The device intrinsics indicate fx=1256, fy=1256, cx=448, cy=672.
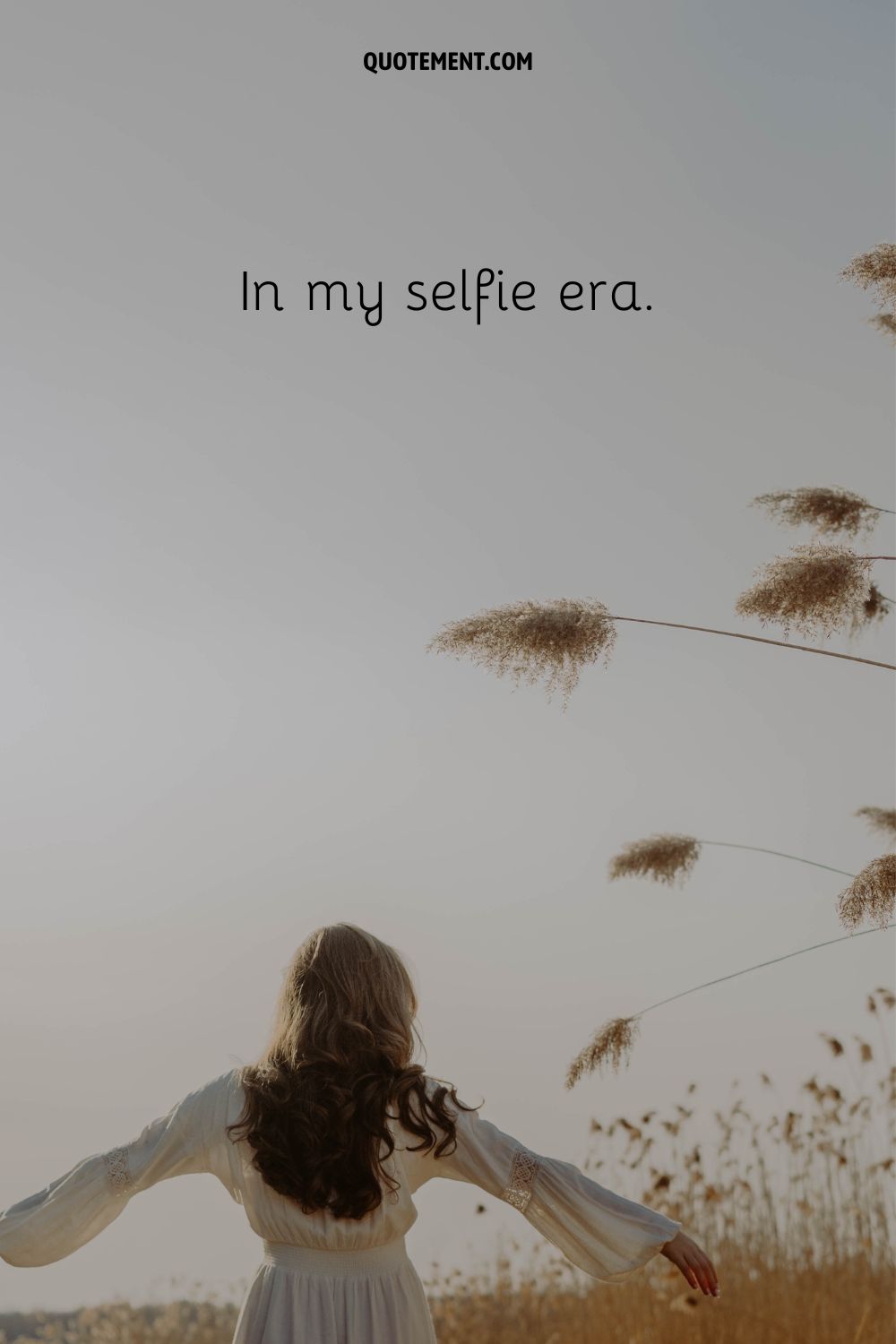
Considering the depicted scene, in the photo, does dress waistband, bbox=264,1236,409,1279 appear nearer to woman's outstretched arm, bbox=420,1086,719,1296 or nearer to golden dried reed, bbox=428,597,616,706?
woman's outstretched arm, bbox=420,1086,719,1296

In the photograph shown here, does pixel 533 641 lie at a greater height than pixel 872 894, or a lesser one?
greater

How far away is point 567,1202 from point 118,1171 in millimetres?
752

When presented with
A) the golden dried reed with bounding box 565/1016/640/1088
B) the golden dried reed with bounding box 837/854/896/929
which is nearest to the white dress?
the golden dried reed with bounding box 565/1016/640/1088

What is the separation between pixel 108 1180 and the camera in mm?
2066

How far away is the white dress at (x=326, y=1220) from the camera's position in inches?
78.9

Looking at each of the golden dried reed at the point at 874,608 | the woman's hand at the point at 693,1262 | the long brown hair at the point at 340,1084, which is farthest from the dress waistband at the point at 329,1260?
the golden dried reed at the point at 874,608

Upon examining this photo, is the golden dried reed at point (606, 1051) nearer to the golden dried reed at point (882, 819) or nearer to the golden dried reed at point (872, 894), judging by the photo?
the golden dried reed at point (872, 894)

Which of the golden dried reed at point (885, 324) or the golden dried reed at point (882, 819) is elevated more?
the golden dried reed at point (885, 324)

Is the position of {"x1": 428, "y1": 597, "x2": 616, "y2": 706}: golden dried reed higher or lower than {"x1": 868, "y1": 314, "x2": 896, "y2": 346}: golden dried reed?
lower

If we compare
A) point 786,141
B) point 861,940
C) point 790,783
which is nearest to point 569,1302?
point 861,940

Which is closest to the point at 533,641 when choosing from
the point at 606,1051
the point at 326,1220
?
the point at 606,1051

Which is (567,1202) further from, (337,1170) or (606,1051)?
(337,1170)

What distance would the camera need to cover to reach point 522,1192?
2121 millimetres

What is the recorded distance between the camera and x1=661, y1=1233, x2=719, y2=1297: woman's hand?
2025 millimetres
